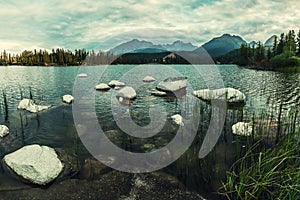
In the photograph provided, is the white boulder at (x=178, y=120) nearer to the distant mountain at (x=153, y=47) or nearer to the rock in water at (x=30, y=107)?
the distant mountain at (x=153, y=47)

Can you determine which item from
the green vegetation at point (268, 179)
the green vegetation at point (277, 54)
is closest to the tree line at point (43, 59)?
the green vegetation at point (277, 54)

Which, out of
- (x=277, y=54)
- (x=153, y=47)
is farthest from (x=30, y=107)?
(x=277, y=54)

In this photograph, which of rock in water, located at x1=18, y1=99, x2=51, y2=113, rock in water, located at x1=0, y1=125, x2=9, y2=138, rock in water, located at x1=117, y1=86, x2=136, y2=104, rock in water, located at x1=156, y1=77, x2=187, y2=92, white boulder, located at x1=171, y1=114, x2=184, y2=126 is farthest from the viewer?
rock in water, located at x1=156, y1=77, x2=187, y2=92

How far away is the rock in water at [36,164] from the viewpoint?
572cm

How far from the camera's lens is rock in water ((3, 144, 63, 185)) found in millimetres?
5723

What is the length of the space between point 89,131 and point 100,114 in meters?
3.12

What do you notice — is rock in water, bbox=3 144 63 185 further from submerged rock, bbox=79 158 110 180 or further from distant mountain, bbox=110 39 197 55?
distant mountain, bbox=110 39 197 55

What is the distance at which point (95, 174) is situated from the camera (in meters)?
6.11

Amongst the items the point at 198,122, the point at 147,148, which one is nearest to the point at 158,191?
the point at 147,148

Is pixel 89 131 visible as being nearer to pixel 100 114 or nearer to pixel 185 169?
pixel 100 114

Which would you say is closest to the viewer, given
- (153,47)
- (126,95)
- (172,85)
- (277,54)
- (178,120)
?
(153,47)

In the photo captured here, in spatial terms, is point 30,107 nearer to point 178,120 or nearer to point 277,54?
point 178,120

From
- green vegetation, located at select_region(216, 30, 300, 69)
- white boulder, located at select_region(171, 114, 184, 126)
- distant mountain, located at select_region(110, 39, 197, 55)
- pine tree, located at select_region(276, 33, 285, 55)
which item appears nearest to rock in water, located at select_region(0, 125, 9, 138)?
distant mountain, located at select_region(110, 39, 197, 55)

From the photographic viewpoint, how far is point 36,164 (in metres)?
5.93
